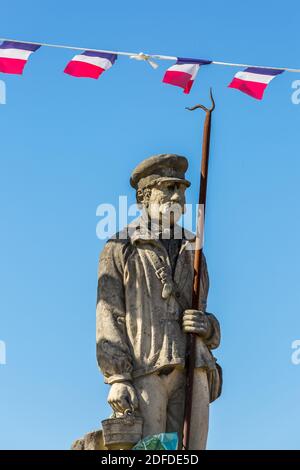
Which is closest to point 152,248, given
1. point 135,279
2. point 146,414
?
point 135,279

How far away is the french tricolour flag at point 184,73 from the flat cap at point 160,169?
2.83 feet

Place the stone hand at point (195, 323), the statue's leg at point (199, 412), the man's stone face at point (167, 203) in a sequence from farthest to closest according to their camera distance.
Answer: the man's stone face at point (167, 203), the stone hand at point (195, 323), the statue's leg at point (199, 412)

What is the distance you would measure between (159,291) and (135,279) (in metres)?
0.30

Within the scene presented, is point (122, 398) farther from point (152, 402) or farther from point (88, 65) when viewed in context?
point (88, 65)

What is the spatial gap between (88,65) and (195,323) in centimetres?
334

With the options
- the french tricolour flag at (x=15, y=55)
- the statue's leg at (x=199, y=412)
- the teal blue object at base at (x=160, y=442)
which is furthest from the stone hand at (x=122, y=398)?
the french tricolour flag at (x=15, y=55)

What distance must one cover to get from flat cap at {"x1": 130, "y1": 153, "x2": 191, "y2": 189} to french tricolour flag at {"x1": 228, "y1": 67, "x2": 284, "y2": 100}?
3.62 feet

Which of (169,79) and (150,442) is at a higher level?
(169,79)

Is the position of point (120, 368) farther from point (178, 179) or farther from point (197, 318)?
point (178, 179)

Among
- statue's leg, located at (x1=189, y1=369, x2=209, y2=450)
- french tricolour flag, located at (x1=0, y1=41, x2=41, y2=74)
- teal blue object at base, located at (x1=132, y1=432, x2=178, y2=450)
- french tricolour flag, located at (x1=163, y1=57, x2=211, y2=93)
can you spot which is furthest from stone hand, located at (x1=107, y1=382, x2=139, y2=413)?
french tricolour flag, located at (x1=0, y1=41, x2=41, y2=74)

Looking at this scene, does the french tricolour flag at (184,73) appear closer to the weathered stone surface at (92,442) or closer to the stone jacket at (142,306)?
the stone jacket at (142,306)

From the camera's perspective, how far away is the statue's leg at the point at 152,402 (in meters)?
19.5

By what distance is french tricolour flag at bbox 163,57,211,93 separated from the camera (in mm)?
20859

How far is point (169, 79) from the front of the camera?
2086 cm
